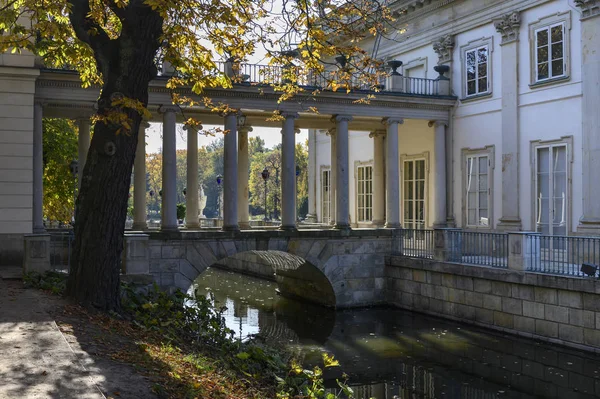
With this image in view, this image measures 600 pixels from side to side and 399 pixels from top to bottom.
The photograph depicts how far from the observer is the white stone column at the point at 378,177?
27266mm

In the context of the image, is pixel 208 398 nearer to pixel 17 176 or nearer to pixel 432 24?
pixel 17 176

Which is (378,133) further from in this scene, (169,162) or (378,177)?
(169,162)

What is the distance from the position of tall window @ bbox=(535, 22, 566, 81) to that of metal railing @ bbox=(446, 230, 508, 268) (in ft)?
17.8

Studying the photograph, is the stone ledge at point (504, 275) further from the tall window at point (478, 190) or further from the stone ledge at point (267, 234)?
the tall window at point (478, 190)

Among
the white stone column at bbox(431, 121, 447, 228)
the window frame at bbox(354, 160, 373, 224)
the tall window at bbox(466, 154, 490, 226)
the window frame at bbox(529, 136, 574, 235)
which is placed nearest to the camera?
the window frame at bbox(529, 136, 574, 235)

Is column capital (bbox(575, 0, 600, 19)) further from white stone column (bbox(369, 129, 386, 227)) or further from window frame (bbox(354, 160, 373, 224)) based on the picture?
window frame (bbox(354, 160, 373, 224))

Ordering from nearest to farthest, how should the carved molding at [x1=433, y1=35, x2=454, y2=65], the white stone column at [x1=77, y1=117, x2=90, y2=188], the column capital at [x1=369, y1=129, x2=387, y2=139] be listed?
the white stone column at [x1=77, y1=117, x2=90, y2=188], the carved molding at [x1=433, y1=35, x2=454, y2=65], the column capital at [x1=369, y1=129, x2=387, y2=139]

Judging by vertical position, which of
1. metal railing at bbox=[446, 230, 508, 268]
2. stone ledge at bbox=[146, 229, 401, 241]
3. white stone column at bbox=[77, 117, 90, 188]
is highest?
white stone column at bbox=[77, 117, 90, 188]

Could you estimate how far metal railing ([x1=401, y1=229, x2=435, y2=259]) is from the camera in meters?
21.7

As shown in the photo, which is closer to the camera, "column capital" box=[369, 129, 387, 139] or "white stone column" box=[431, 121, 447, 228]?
"white stone column" box=[431, 121, 447, 228]

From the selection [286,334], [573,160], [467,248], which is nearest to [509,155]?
[573,160]

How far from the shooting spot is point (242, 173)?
25.2m

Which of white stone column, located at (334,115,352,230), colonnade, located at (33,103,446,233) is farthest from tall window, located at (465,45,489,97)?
white stone column, located at (334,115,352,230)

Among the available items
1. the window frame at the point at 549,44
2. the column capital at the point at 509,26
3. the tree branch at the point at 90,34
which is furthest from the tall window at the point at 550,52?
the tree branch at the point at 90,34
